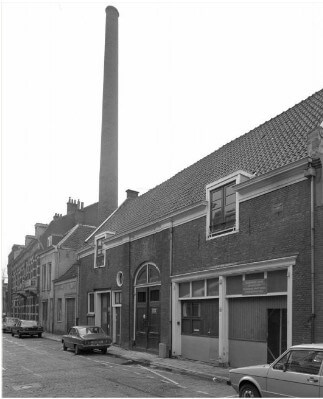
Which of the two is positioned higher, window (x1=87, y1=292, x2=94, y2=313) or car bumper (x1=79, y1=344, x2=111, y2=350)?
window (x1=87, y1=292, x2=94, y2=313)

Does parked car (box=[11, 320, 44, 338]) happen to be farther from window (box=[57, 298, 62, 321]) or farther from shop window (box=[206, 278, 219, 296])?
shop window (box=[206, 278, 219, 296])

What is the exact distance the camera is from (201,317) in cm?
1852

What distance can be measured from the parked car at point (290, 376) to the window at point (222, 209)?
754 centimetres

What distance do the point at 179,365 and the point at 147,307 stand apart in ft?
18.2

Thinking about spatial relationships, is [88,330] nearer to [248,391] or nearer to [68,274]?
[248,391]

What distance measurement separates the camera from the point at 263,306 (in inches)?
597

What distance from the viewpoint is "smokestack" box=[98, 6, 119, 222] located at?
3769cm

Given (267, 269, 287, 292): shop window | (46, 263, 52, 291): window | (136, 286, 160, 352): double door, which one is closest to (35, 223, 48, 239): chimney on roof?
(46, 263, 52, 291): window

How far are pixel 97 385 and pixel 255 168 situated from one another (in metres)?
8.95

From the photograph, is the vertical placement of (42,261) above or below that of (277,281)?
below

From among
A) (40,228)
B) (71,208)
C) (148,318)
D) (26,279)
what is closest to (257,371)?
(148,318)

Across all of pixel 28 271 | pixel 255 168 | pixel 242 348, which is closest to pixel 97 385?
pixel 242 348

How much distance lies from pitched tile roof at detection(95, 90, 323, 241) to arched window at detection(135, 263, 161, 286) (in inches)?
84.7

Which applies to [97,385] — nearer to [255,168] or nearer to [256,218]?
[256,218]
